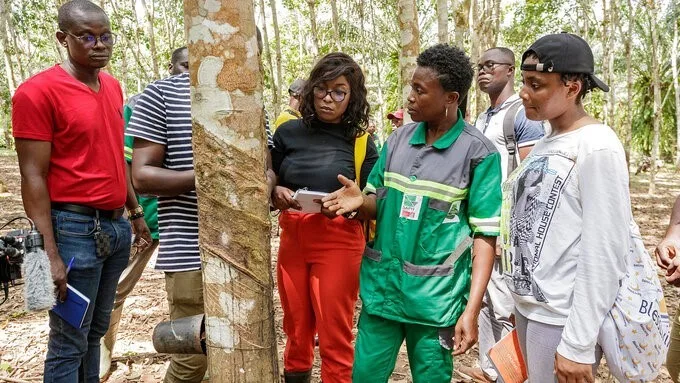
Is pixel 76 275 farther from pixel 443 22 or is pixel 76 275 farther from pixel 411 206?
pixel 443 22

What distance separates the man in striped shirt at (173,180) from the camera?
2.34 m

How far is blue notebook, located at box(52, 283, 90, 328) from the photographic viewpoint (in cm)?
228

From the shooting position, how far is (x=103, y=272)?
100 inches

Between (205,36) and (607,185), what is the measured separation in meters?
1.31

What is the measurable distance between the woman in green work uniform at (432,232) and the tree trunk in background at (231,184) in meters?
0.71

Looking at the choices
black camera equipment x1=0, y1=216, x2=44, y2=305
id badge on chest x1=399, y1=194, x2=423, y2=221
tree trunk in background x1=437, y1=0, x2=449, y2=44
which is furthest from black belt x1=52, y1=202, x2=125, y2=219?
tree trunk in background x1=437, y1=0, x2=449, y2=44

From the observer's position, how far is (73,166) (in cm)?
228

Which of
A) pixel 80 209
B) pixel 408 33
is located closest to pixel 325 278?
pixel 80 209

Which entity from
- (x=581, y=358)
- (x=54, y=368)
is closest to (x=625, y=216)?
(x=581, y=358)

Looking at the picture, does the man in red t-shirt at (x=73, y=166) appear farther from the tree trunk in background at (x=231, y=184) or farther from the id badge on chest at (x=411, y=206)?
the id badge on chest at (x=411, y=206)

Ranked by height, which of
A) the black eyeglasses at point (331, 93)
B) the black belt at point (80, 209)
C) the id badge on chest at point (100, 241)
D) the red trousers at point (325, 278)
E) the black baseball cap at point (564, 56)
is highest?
the black baseball cap at point (564, 56)

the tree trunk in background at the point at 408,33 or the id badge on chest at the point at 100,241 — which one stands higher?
the tree trunk in background at the point at 408,33

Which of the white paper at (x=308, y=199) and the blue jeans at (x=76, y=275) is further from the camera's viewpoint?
the white paper at (x=308, y=199)

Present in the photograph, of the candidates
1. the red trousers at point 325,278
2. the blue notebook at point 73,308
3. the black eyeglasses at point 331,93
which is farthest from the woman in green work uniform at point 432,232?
the blue notebook at point 73,308
